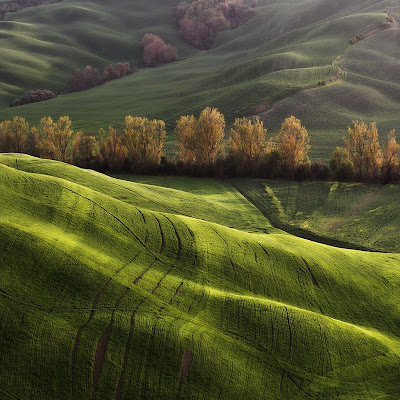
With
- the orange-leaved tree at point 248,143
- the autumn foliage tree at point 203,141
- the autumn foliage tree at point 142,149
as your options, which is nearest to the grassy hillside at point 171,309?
the orange-leaved tree at point 248,143

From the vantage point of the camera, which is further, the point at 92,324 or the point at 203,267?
the point at 203,267

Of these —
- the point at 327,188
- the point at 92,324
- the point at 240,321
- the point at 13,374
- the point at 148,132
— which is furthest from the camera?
the point at 148,132

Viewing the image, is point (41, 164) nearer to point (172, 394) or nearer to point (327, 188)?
point (172, 394)

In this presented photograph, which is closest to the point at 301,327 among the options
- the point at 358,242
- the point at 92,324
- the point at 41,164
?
the point at 92,324

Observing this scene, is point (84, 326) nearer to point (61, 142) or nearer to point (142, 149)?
point (142, 149)

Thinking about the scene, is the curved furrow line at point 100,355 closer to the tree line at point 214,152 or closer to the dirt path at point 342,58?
the tree line at point 214,152

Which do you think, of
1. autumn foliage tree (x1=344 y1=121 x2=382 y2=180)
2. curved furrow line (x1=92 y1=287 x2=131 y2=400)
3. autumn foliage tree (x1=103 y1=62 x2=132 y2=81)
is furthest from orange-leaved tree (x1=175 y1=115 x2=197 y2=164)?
autumn foliage tree (x1=103 y1=62 x2=132 y2=81)
